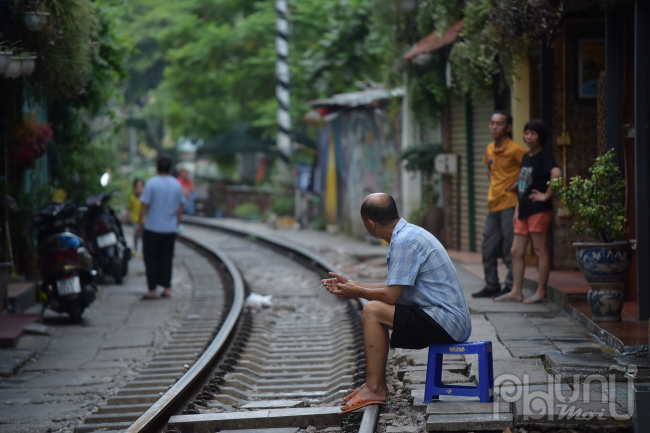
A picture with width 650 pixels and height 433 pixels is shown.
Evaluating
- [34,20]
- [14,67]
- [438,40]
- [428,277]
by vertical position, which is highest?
[438,40]

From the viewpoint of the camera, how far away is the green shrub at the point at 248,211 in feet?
84.2

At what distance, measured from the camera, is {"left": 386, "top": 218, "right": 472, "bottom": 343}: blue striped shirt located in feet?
15.2

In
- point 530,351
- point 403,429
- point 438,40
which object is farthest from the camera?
point 438,40

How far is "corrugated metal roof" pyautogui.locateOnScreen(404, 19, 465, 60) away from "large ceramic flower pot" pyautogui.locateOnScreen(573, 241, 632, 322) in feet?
16.6

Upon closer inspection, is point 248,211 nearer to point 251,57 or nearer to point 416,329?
point 251,57

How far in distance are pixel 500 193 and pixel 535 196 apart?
2.21ft

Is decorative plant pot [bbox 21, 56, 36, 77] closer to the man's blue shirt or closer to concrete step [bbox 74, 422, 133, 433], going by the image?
the man's blue shirt

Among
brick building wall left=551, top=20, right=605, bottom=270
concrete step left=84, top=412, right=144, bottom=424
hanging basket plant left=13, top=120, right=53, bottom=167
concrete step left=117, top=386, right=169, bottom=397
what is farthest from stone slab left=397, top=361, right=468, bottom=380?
hanging basket plant left=13, top=120, right=53, bottom=167

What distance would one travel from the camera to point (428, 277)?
15.6 feet

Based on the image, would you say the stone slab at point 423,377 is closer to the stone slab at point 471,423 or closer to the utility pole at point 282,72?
the stone slab at point 471,423

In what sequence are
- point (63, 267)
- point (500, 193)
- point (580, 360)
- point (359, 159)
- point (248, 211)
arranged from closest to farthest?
point (580, 360), point (500, 193), point (63, 267), point (359, 159), point (248, 211)

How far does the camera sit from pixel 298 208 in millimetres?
21969

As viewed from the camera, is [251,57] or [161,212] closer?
[161,212]

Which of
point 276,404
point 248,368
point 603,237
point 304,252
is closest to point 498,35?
point 603,237
